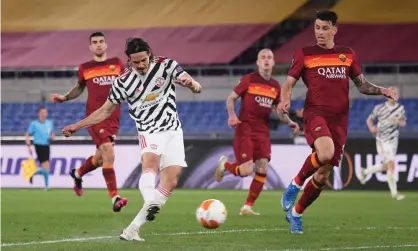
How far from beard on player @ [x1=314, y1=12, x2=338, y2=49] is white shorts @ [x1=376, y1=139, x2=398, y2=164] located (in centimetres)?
945

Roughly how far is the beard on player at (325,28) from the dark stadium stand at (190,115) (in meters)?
15.9

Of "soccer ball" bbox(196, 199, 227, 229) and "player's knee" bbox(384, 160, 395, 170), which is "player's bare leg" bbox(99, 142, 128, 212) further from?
"player's knee" bbox(384, 160, 395, 170)

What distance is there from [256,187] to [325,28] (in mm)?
4225

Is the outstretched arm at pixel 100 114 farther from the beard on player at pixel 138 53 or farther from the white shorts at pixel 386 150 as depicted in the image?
the white shorts at pixel 386 150

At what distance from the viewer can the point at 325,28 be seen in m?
10.7

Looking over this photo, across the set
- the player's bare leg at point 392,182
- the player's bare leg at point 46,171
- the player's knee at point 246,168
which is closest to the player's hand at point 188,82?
the player's knee at point 246,168

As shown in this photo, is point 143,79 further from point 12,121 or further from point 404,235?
point 12,121

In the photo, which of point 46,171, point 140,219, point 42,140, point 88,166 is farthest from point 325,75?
point 42,140

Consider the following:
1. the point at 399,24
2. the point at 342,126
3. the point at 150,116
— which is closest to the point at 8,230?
the point at 150,116

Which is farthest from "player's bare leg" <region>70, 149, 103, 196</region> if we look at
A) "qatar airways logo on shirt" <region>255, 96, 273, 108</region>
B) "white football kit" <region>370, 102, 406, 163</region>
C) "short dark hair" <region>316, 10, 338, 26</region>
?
"white football kit" <region>370, 102, 406, 163</region>

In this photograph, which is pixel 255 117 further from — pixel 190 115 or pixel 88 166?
pixel 190 115

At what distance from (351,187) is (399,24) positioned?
7232 millimetres

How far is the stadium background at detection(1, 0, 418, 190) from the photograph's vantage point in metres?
27.1

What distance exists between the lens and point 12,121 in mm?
29312
